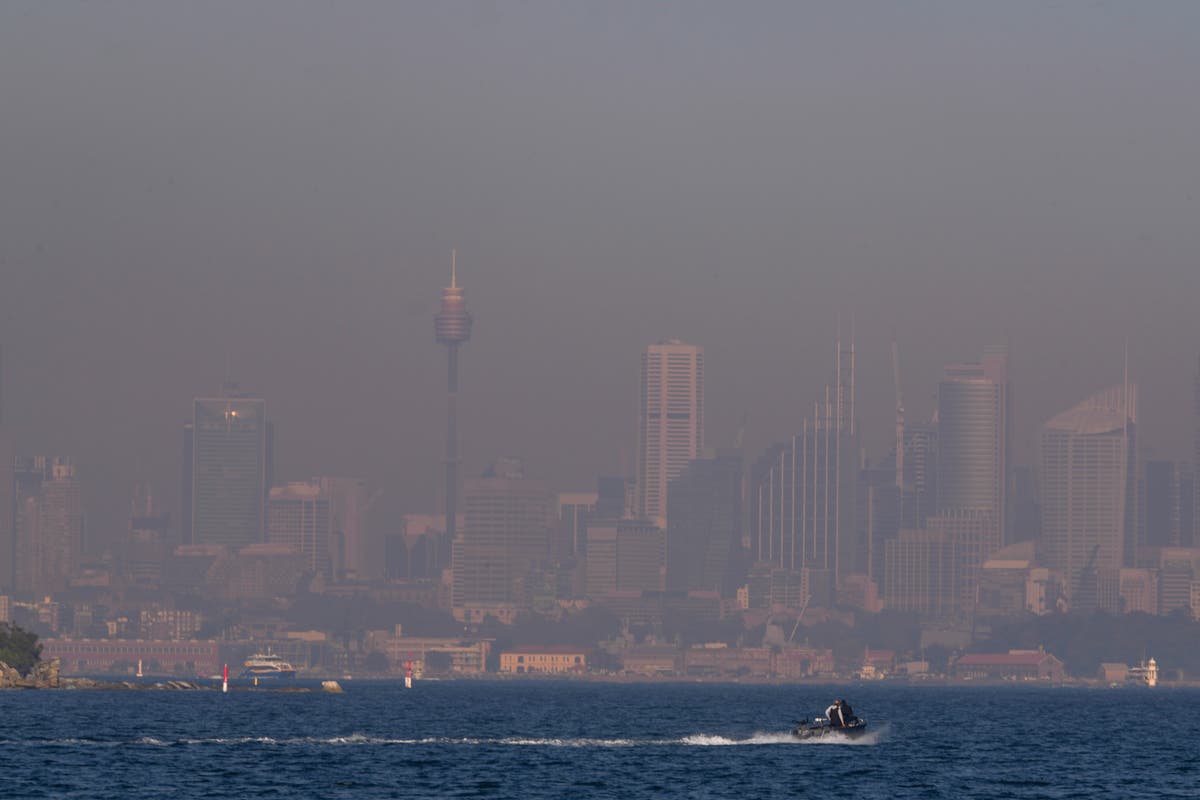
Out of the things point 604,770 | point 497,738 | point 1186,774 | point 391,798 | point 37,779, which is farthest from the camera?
point 497,738

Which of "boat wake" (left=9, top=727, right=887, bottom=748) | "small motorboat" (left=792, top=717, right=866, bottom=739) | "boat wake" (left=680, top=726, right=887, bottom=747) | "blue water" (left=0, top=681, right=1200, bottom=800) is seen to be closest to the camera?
"blue water" (left=0, top=681, right=1200, bottom=800)

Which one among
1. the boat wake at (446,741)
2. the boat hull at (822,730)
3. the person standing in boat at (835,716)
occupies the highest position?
the person standing in boat at (835,716)

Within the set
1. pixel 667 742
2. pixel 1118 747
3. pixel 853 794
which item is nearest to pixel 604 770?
pixel 853 794

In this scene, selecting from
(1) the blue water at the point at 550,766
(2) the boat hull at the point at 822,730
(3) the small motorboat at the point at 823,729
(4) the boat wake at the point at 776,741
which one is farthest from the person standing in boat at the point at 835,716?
(1) the blue water at the point at 550,766

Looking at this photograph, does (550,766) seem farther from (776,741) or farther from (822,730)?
(776,741)

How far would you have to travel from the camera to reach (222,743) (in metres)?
160

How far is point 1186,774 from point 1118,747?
3808 centimetres

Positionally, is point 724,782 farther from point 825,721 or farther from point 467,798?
point 825,721

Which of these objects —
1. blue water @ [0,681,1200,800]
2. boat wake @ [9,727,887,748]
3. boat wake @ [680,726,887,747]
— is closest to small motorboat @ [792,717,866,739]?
boat wake @ [680,726,887,747]

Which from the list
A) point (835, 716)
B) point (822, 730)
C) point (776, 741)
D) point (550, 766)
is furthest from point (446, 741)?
point (835, 716)

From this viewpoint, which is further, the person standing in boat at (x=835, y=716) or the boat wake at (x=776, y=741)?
the boat wake at (x=776, y=741)

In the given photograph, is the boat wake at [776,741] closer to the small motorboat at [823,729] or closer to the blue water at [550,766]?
the blue water at [550,766]

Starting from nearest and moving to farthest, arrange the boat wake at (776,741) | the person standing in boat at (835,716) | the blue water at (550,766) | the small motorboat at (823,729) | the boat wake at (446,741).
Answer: the blue water at (550,766), the person standing in boat at (835,716), the small motorboat at (823,729), the boat wake at (446,741), the boat wake at (776,741)

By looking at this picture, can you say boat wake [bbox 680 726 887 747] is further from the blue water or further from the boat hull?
the boat hull
